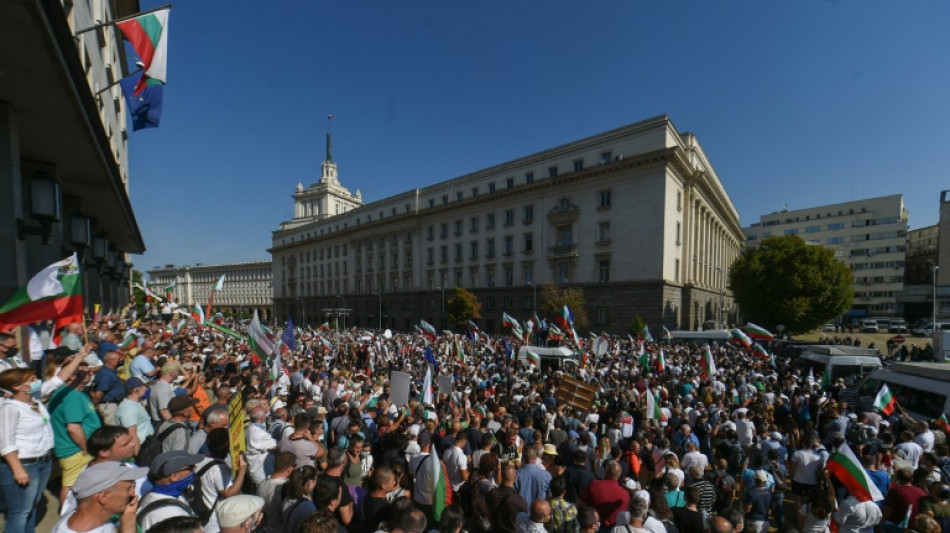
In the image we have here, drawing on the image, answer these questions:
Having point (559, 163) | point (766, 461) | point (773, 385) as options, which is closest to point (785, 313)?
point (559, 163)

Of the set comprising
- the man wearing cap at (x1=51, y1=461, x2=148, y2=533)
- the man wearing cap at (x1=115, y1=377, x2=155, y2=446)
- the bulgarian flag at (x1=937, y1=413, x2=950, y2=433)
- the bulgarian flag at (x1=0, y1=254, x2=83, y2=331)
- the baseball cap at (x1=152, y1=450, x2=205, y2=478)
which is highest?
the bulgarian flag at (x1=0, y1=254, x2=83, y2=331)

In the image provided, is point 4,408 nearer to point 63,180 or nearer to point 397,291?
point 63,180

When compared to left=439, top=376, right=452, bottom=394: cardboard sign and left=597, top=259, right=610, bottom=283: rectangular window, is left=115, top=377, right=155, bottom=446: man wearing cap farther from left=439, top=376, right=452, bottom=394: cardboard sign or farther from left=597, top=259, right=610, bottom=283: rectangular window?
left=597, top=259, right=610, bottom=283: rectangular window

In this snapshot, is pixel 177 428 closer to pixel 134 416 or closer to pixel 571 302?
pixel 134 416

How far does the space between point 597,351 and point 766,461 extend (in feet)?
33.1

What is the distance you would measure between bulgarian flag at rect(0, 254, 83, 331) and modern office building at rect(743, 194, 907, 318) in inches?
3537

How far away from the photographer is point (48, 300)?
16.5ft

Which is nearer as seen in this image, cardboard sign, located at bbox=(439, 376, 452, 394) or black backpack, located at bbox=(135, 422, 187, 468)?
black backpack, located at bbox=(135, 422, 187, 468)

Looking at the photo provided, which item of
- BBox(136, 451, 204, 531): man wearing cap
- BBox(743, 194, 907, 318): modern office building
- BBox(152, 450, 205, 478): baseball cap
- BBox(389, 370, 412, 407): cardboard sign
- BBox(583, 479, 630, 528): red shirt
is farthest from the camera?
BBox(743, 194, 907, 318): modern office building

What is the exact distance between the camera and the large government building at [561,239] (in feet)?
120

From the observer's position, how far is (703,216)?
47656mm

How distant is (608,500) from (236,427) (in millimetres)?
4325

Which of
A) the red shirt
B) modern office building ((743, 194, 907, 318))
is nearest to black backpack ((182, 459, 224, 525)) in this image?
the red shirt

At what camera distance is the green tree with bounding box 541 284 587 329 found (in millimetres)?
37688
